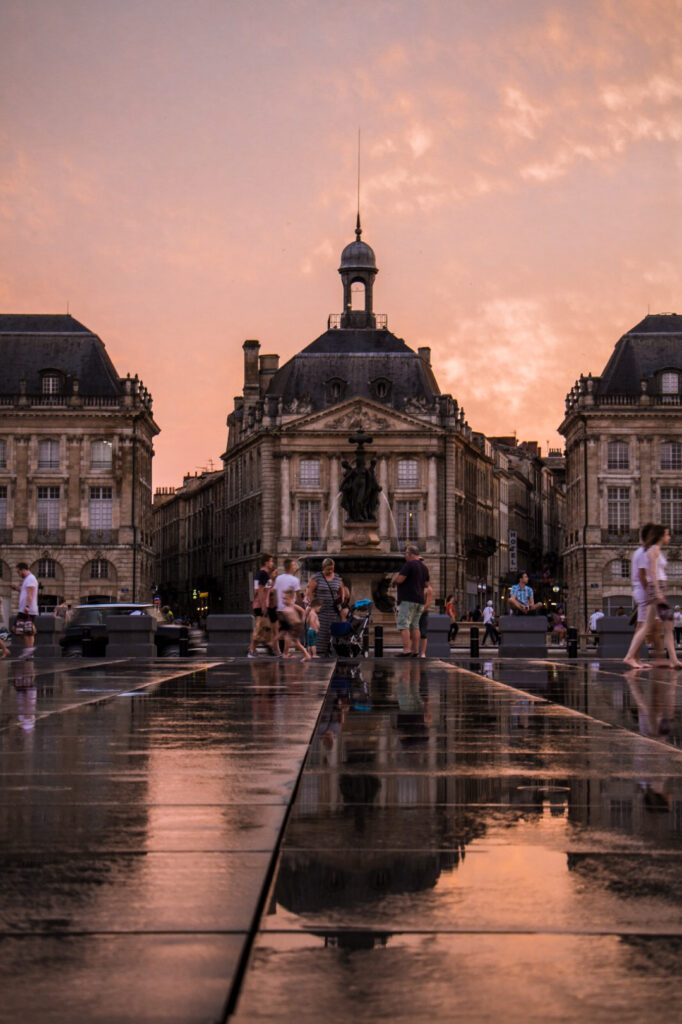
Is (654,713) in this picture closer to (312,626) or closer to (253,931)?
(253,931)

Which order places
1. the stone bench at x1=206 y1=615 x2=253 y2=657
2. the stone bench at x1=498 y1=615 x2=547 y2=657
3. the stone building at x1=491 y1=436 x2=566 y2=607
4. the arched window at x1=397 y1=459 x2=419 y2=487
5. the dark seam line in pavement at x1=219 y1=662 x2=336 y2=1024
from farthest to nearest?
the stone building at x1=491 y1=436 x2=566 y2=607 → the arched window at x1=397 y1=459 x2=419 y2=487 → the stone bench at x1=498 y1=615 x2=547 y2=657 → the stone bench at x1=206 y1=615 x2=253 y2=657 → the dark seam line in pavement at x1=219 y1=662 x2=336 y2=1024

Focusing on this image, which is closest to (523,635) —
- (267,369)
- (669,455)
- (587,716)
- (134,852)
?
(587,716)

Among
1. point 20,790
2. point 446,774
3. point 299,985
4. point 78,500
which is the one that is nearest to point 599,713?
point 446,774

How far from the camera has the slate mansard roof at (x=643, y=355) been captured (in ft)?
305

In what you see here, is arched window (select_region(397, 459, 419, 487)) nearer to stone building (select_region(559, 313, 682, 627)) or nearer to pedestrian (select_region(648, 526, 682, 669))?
stone building (select_region(559, 313, 682, 627))

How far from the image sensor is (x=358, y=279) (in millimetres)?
104438

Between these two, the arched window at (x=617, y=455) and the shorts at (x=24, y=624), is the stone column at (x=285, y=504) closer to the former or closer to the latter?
the arched window at (x=617, y=455)

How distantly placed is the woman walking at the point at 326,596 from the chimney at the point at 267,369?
284 feet

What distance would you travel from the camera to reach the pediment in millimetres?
97438

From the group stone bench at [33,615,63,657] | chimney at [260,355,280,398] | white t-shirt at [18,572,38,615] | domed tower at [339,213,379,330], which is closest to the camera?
white t-shirt at [18,572,38,615]

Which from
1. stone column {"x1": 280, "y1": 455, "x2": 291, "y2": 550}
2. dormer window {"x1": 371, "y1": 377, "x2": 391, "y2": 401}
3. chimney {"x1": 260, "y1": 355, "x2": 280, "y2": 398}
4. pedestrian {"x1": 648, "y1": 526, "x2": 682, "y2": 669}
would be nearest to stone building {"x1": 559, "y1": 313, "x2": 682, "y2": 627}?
dormer window {"x1": 371, "y1": 377, "x2": 391, "y2": 401}

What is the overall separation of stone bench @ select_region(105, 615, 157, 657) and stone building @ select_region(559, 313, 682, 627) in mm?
63139

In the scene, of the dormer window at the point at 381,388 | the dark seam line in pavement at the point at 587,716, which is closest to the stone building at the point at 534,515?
the dormer window at the point at 381,388

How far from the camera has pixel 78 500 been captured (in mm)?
92250
